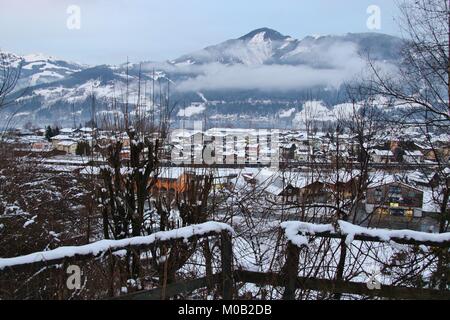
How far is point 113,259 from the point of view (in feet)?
10.0

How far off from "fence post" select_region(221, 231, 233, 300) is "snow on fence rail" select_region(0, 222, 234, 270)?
0.13 meters

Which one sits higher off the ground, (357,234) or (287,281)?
(357,234)

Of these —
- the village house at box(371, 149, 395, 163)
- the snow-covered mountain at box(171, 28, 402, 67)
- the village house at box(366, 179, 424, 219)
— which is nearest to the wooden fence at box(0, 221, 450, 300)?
the village house at box(366, 179, 424, 219)

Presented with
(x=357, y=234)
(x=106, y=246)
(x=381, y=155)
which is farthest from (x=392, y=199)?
(x=106, y=246)

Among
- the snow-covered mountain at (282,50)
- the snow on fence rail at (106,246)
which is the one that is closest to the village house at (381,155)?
the snow-covered mountain at (282,50)

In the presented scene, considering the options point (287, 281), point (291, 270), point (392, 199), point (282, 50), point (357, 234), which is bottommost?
point (392, 199)

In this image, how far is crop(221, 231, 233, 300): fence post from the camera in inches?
140

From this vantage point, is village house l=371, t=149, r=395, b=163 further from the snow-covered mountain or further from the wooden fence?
the wooden fence

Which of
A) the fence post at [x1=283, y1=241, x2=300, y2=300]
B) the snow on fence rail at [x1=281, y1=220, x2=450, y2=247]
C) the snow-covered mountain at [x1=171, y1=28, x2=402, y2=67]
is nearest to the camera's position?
the snow on fence rail at [x1=281, y1=220, x2=450, y2=247]

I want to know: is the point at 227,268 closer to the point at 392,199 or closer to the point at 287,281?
the point at 287,281

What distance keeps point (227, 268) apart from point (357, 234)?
1.16 metres

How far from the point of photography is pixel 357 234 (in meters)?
3.18

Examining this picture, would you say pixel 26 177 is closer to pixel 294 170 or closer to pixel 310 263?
pixel 294 170

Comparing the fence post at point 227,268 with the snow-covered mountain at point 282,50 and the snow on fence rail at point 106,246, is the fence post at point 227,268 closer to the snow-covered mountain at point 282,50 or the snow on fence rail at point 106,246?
the snow on fence rail at point 106,246
